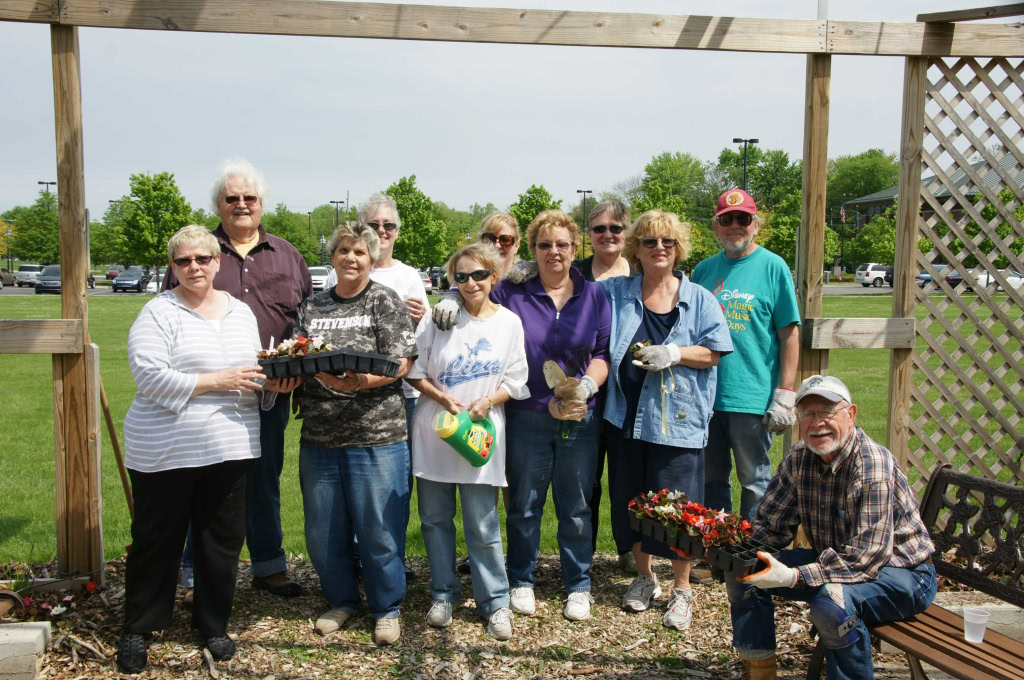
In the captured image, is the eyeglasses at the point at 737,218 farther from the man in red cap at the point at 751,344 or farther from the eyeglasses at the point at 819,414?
the eyeglasses at the point at 819,414

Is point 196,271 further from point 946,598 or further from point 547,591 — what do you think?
point 946,598

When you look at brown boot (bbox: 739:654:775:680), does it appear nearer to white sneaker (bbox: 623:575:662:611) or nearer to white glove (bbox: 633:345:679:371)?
white sneaker (bbox: 623:575:662:611)

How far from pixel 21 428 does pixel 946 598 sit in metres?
8.92

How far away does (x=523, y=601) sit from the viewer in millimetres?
4125

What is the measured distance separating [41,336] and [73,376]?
0.26 m

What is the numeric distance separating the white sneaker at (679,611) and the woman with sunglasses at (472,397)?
2.74 feet

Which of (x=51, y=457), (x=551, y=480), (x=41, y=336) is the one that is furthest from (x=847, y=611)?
(x=51, y=457)

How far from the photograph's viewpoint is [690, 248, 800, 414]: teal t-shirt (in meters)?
4.17

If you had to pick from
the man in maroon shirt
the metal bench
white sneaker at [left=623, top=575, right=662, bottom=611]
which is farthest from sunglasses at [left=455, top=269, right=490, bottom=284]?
the metal bench

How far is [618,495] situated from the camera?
4.19 m

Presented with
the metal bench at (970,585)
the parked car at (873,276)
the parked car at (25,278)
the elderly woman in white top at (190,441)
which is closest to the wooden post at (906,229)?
the metal bench at (970,585)

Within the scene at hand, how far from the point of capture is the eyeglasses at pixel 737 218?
424 cm

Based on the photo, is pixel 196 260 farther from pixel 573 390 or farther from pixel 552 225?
pixel 573 390

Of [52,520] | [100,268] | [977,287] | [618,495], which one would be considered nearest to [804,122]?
[977,287]
